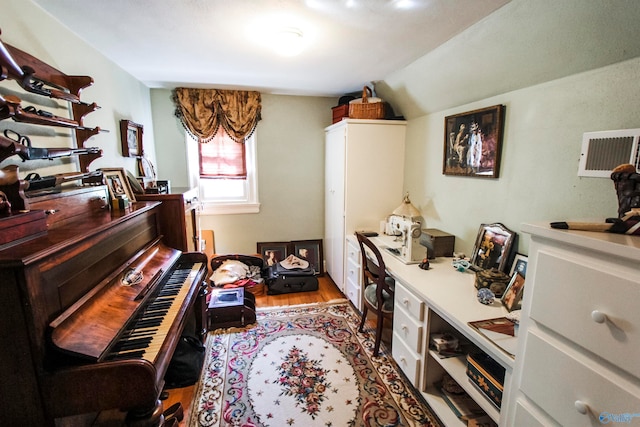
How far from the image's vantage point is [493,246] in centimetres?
186

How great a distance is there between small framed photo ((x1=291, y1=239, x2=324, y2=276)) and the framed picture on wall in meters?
1.92

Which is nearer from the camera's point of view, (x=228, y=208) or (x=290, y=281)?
(x=290, y=281)

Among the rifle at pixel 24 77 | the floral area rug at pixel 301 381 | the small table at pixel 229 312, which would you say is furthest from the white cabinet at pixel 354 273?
the rifle at pixel 24 77

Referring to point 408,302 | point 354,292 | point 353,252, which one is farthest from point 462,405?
point 353,252

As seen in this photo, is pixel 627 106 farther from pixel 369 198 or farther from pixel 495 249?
pixel 369 198

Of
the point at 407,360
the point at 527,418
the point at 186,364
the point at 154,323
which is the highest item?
the point at 154,323

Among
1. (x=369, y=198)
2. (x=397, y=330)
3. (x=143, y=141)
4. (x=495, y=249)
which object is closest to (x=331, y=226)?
(x=369, y=198)

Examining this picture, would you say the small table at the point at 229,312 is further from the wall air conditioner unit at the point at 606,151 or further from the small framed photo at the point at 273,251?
the wall air conditioner unit at the point at 606,151

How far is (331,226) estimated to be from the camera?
11.2ft

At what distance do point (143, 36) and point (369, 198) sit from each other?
2200 mm

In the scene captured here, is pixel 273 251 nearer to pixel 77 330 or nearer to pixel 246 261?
pixel 246 261

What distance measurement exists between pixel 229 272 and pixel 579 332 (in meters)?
2.98

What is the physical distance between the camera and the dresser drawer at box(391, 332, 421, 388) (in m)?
1.73

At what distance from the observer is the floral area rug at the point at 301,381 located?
1.68 meters
